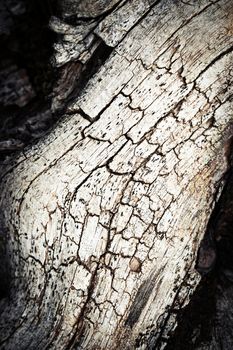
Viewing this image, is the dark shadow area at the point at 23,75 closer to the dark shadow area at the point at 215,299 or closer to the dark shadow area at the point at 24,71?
the dark shadow area at the point at 24,71

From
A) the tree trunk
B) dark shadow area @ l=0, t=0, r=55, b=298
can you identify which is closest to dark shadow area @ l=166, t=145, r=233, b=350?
the tree trunk

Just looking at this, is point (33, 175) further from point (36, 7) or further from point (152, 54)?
point (36, 7)

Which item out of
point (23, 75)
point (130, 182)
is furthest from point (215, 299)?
point (23, 75)

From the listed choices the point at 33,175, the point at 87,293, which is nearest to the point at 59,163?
the point at 33,175

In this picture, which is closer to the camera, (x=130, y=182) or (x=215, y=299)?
(x=130, y=182)

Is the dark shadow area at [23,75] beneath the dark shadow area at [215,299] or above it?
above

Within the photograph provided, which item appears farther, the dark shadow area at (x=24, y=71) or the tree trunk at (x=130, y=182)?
the dark shadow area at (x=24, y=71)

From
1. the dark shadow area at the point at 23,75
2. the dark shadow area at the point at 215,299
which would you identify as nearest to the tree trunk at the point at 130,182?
the dark shadow area at the point at 215,299

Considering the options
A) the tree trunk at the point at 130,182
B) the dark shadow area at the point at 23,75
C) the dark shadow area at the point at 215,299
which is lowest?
the dark shadow area at the point at 215,299

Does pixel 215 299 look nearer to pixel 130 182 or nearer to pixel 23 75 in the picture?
pixel 130 182
